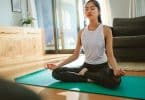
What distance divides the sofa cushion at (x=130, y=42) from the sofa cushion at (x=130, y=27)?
0.48 m

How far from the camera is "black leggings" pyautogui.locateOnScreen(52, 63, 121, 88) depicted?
174 cm

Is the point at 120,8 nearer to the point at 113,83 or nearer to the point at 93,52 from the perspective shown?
the point at 93,52

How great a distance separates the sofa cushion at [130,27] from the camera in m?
3.71

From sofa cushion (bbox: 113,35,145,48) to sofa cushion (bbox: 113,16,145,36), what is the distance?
0.48 meters

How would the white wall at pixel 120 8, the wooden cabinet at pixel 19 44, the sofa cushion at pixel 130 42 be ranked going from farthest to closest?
the white wall at pixel 120 8, the wooden cabinet at pixel 19 44, the sofa cushion at pixel 130 42

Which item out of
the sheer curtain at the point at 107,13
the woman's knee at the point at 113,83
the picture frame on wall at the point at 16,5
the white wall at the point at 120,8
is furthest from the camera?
the picture frame on wall at the point at 16,5

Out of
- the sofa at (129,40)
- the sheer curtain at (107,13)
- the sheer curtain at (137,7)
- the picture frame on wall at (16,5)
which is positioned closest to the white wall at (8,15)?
the picture frame on wall at (16,5)

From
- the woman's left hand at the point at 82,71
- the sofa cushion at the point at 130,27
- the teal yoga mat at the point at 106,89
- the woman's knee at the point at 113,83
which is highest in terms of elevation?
the sofa cushion at the point at 130,27

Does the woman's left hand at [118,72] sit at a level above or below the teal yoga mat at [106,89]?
above

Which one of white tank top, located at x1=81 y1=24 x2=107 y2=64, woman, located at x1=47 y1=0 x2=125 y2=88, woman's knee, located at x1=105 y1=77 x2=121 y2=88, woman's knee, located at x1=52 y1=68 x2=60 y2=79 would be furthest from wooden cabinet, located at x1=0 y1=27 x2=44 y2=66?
woman's knee, located at x1=105 y1=77 x2=121 y2=88

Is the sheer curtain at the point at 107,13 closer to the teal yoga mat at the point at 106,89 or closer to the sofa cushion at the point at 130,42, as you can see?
the sofa cushion at the point at 130,42

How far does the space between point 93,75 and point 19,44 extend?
119 inches

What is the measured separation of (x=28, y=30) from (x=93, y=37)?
3.15 meters

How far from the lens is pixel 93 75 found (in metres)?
1.87
